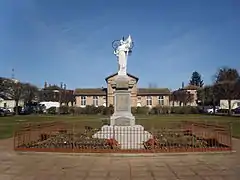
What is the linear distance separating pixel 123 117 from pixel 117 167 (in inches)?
382

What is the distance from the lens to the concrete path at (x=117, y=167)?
995 centimetres

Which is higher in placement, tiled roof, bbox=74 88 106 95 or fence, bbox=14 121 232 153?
tiled roof, bbox=74 88 106 95

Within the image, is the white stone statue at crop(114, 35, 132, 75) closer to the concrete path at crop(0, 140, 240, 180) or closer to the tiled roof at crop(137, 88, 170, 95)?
the concrete path at crop(0, 140, 240, 180)

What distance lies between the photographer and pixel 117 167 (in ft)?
37.4

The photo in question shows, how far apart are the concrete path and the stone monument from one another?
3114 millimetres

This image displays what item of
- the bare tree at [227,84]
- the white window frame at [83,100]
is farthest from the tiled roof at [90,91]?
the bare tree at [227,84]

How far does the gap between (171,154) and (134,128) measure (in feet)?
19.4

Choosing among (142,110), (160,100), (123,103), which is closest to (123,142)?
(123,103)

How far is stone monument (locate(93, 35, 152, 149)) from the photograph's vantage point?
1748 cm

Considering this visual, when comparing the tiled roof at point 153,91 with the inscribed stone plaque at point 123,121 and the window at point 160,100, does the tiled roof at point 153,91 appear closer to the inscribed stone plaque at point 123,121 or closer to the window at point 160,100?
the window at point 160,100

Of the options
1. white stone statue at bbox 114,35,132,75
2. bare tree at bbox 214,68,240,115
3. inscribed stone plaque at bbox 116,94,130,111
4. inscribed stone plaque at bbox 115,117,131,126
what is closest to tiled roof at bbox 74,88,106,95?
bare tree at bbox 214,68,240,115

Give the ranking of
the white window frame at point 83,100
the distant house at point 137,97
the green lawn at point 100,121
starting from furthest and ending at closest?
the white window frame at point 83,100
the distant house at point 137,97
the green lawn at point 100,121

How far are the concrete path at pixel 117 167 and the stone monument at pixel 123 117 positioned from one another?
3.11 meters

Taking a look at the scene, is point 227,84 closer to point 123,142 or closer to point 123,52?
point 123,52
